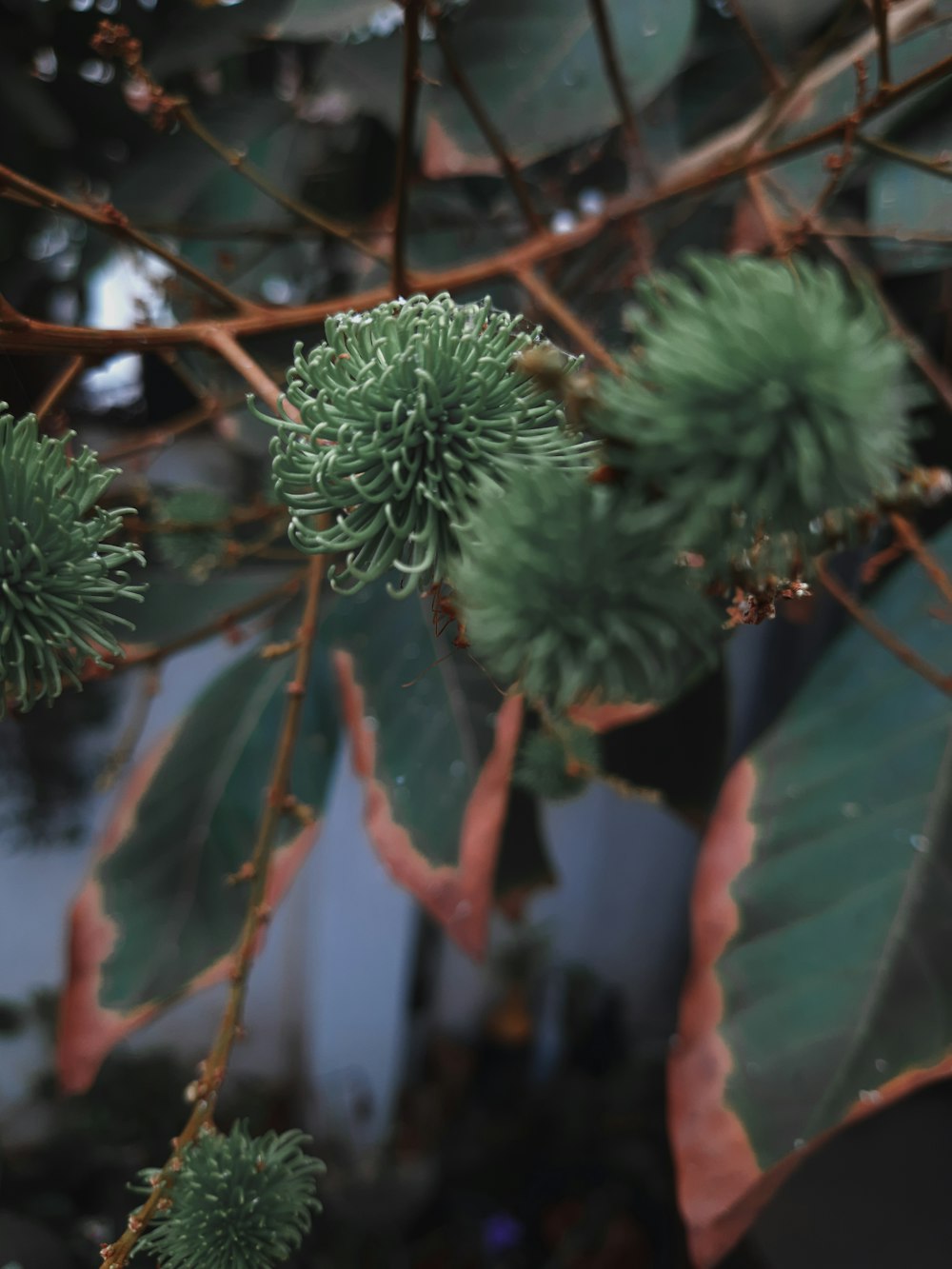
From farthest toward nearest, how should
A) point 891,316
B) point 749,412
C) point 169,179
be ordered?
point 169,179, point 891,316, point 749,412

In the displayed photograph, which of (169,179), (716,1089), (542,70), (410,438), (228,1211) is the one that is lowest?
(716,1089)

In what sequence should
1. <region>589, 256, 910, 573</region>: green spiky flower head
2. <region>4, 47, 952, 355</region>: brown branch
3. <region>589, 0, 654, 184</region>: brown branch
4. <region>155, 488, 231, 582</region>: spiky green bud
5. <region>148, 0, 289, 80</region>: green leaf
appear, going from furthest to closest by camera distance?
1. <region>148, 0, 289, 80</region>: green leaf
2. <region>155, 488, 231, 582</region>: spiky green bud
3. <region>589, 0, 654, 184</region>: brown branch
4. <region>4, 47, 952, 355</region>: brown branch
5. <region>589, 256, 910, 573</region>: green spiky flower head

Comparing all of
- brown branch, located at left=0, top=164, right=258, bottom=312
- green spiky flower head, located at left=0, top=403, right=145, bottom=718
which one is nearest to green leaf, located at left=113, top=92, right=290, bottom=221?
brown branch, located at left=0, top=164, right=258, bottom=312

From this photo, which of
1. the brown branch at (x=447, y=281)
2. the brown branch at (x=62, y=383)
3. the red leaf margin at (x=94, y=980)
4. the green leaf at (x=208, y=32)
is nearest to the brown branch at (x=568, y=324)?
the brown branch at (x=447, y=281)

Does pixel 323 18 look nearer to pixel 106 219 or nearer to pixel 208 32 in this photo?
pixel 208 32

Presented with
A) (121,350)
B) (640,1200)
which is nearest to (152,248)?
(121,350)

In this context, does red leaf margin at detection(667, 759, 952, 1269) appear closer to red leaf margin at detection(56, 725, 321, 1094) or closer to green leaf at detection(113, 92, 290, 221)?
red leaf margin at detection(56, 725, 321, 1094)

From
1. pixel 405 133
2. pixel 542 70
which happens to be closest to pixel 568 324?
pixel 405 133

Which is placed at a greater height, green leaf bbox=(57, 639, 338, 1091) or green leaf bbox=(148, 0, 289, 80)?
green leaf bbox=(148, 0, 289, 80)
